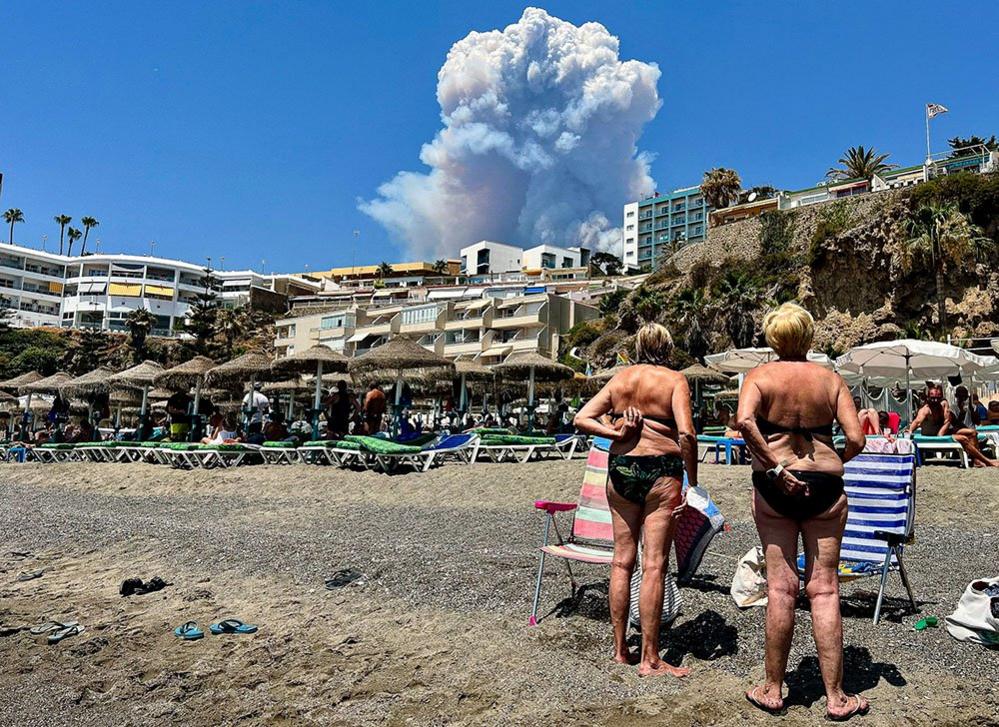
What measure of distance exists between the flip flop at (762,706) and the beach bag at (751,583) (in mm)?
985

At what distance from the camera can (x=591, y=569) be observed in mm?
5078

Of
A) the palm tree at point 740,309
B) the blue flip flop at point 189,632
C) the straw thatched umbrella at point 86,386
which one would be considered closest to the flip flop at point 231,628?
the blue flip flop at point 189,632

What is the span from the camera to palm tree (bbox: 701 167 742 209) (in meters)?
60.8

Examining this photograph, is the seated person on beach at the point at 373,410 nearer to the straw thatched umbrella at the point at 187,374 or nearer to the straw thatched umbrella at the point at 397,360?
the straw thatched umbrella at the point at 397,360

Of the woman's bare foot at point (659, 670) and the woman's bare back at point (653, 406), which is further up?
the woman's bare back at point (653, 406)

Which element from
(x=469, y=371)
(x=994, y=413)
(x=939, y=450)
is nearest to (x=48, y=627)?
(x=939, y=450)

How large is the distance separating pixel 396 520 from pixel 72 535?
3.49m

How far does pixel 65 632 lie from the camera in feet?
14.1

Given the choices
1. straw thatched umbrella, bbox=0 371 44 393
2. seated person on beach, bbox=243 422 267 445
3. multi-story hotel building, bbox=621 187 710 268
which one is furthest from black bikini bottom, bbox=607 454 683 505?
multi-story hotel building, bbox=621 187 710 268

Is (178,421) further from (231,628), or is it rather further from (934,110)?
(934,110)

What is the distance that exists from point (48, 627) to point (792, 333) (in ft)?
15.1

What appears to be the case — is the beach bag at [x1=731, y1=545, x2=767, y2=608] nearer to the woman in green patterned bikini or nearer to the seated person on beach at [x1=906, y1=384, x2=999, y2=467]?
the woman in green patterned bikini

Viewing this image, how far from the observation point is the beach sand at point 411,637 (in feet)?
9.77

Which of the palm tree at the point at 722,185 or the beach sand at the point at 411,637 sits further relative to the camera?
the palm tree at the point at 722,185
